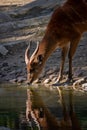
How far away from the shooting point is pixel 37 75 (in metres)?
14.0

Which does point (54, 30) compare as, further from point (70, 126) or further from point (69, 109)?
point (70, 126)

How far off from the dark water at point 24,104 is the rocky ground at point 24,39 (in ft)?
3.54

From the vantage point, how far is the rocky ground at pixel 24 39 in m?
14.7

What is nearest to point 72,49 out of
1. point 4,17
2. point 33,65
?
point 33,65

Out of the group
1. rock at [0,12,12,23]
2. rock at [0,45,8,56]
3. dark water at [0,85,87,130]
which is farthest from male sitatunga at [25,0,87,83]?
rock at [0,12,12,23]

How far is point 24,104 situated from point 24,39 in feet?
19.8

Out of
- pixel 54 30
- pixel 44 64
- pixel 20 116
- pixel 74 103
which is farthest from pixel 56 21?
pixel 20 116

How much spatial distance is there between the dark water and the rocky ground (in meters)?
1.08

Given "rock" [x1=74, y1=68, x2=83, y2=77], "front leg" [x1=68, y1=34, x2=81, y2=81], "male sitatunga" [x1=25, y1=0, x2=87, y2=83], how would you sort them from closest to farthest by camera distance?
"male sitatunga" [x1=25, y1=0, x2=87, y2=83] → "front leg" [x1=68, y1=34, x2=81, y2=81] → "rock" [x1=74, y1=68, x2=83, y2=77]

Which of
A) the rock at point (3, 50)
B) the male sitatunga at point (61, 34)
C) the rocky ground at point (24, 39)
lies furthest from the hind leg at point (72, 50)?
the rock at point (3, 50)

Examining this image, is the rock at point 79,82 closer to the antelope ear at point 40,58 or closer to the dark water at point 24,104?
the dark water at point 24,104

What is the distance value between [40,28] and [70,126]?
8.80 m

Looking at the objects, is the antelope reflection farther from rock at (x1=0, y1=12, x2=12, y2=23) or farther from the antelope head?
rock at (x1=0, y1=12, x2=12, y2=23)

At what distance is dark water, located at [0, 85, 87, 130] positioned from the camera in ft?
34.3
